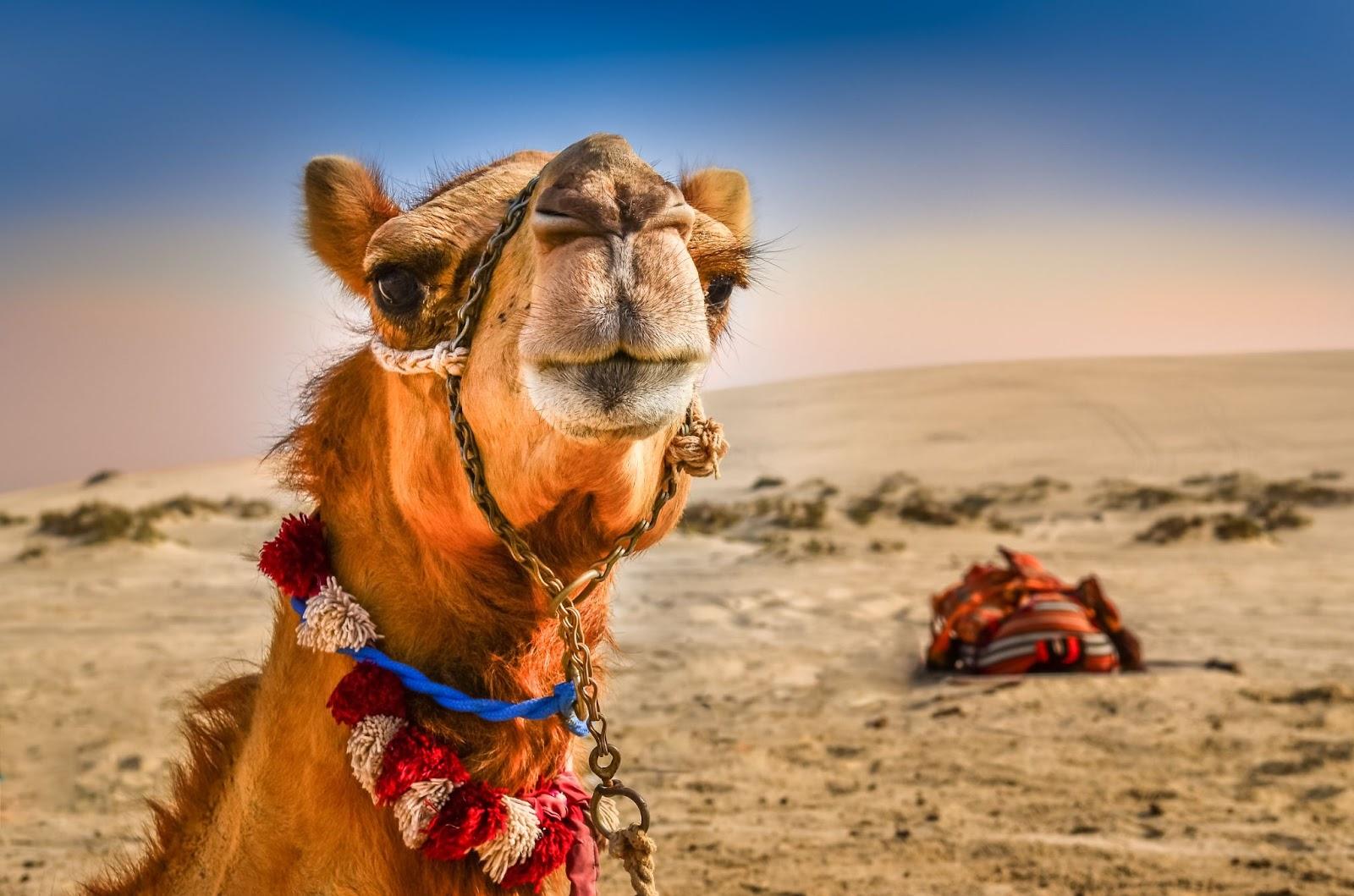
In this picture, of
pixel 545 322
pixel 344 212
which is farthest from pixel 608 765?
pixel 344 212

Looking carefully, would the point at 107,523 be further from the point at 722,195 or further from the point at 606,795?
the point at 606,795

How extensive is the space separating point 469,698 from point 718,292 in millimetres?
884

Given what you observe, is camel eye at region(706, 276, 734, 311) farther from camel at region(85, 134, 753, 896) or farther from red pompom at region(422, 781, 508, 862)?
red pompom at region(422, 781, 508, 862)

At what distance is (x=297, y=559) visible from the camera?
2.39 m

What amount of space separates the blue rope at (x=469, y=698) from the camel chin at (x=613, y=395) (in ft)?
2.12

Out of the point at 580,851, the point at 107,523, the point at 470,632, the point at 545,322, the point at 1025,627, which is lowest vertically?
the point at 107,523

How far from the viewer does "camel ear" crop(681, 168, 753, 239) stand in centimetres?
272

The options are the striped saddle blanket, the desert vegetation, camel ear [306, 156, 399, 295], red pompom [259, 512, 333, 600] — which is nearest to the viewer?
red pompom [259, 512, 333, 600]

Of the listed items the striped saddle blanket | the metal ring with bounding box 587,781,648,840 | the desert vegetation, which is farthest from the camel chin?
Result: the desert vegetation

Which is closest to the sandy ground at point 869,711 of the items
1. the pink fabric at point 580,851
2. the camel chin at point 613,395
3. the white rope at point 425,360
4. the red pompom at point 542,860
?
the pink fabric at point 580,851

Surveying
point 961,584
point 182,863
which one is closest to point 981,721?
point 961,584

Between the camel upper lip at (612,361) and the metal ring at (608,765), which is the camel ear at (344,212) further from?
the metal ring at (608,765)

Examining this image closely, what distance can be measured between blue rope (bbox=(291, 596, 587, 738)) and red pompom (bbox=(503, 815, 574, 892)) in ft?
0.73

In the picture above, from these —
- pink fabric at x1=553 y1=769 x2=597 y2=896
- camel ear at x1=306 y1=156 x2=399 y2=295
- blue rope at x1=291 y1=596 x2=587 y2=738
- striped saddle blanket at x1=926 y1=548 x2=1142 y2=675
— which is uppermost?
camel ear at x1=306 y1=156 x2=399 y2=295
